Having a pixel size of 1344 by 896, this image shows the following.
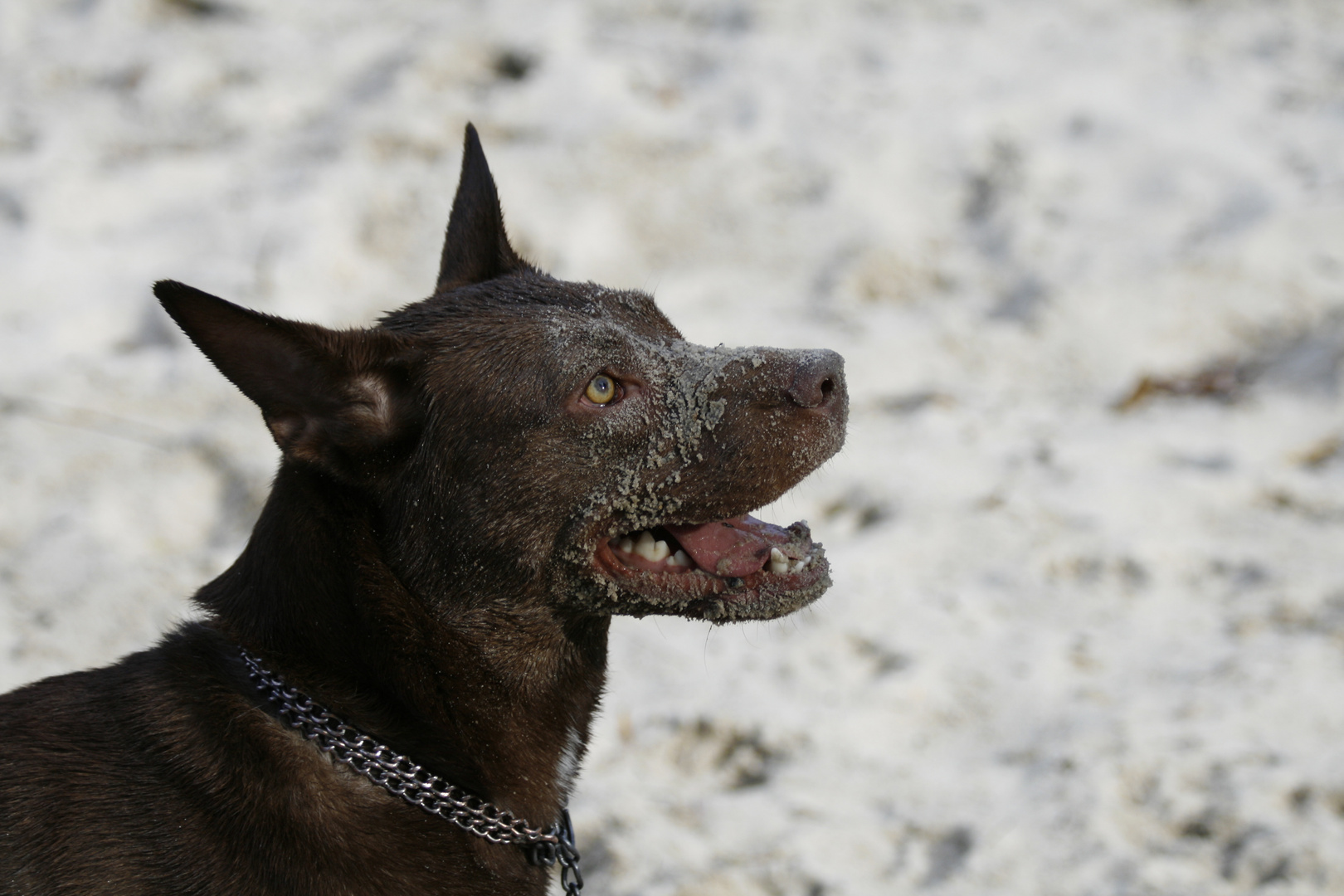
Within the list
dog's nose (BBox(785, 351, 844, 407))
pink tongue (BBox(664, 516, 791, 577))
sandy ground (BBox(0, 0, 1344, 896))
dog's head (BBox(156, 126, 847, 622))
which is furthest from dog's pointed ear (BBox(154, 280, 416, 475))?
sandy ground (BBox(0, 0, 1344, 896))

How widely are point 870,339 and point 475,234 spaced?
3.17 m

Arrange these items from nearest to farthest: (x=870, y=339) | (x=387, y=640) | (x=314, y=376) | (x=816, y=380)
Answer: (x=314, y=376) < (x=387, y=640) < (x=816, y=380) < (x=870, y=339)

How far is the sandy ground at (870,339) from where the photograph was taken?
3865 millimetres

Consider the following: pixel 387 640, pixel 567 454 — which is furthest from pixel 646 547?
pixel 387 640

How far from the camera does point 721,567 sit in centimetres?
→ 288

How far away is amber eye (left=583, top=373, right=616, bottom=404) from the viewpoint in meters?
2.83

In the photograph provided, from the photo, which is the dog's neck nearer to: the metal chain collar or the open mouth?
the metal chain collar

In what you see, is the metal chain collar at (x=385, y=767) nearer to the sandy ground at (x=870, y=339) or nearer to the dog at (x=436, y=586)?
the dog at (x=436, y=586)

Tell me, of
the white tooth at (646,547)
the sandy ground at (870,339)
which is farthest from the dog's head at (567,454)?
the sandy ground at (870,339)

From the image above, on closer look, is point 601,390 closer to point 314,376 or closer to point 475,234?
point 314,376

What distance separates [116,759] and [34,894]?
0.97 ft

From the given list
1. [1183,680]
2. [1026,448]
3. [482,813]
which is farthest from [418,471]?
[1026,448]

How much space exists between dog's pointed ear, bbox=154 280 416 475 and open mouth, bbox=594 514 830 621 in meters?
0.60

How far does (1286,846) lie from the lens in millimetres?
3398
